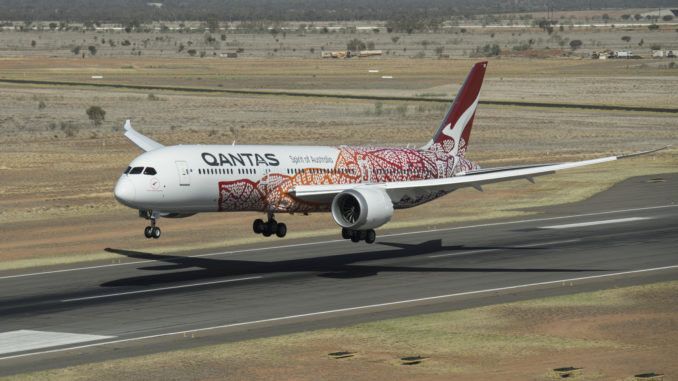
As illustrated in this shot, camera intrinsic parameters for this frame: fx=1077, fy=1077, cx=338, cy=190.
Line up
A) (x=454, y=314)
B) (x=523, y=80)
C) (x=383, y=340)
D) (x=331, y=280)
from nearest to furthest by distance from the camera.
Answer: (x=383, y=340), (x=454, y=314), (x=331, y=280), (x=523, y=80)

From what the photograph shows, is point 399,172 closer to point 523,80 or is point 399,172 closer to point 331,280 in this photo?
point 331,280

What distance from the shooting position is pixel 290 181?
51281 millimetres

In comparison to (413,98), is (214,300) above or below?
below

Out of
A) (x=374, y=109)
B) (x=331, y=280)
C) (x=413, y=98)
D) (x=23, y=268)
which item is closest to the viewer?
(x=331, y=280)

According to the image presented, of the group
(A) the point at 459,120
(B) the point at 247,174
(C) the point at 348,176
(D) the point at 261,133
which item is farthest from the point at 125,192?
(D) the point at 261,133

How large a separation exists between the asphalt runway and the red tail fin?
220 inches

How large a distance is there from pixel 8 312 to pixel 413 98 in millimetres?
121709

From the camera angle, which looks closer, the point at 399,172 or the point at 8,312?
the point at 8,312

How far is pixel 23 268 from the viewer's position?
5469cm

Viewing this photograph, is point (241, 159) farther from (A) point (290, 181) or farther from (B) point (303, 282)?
(B) point (303, 282)

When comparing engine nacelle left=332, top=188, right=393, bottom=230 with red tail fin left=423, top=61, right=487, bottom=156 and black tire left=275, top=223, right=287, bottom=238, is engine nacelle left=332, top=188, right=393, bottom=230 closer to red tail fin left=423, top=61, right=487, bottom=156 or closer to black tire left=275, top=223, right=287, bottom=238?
black tire left=275, top=223, right=287, bottom=238

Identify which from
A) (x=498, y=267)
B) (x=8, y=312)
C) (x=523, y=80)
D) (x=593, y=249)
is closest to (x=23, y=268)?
(x=8, y=312)

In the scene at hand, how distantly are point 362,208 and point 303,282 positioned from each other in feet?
14.3

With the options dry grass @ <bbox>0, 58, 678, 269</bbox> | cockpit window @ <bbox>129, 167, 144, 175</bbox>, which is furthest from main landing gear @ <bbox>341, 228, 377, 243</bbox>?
dry grass @ <bbox>0, 58, 678, 269</bbox>
